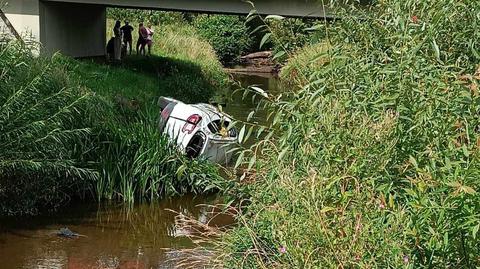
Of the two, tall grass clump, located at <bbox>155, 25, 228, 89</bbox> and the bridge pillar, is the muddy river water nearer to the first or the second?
the bridge pillar

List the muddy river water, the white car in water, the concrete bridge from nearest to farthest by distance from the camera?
the muddy river water → the white car in water → the concrete bridge

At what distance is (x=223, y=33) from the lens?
42.6 m

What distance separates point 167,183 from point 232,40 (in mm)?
31293

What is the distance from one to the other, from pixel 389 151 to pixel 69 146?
8.15m

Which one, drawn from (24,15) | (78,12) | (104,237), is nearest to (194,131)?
(104,237)

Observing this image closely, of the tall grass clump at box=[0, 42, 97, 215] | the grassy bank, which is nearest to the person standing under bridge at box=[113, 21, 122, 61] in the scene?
the grassy bank

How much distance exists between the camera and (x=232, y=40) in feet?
141

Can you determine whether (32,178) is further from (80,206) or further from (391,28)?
(391,28)

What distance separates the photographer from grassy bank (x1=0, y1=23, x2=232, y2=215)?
34.1ft

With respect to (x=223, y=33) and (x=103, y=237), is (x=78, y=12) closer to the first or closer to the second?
(x=103, y=237)

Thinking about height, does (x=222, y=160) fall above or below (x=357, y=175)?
below

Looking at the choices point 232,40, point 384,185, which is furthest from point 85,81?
point 232,40

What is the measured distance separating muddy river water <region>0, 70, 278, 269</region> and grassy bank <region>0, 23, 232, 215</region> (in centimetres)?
29

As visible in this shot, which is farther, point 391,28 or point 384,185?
point 391,28
